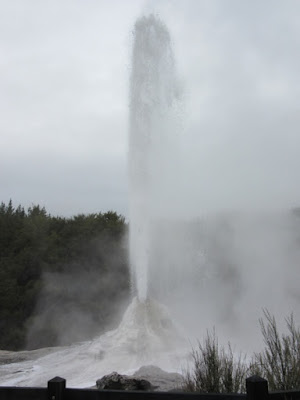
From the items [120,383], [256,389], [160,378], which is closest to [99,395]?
[256,389]

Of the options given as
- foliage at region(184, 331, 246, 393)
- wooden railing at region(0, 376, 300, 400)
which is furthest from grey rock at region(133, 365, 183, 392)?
wooden railing at region(0, 376, 300, 400)

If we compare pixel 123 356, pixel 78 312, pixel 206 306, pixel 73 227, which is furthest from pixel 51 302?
pixel 123 356

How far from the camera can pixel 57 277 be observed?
23188 millimetres

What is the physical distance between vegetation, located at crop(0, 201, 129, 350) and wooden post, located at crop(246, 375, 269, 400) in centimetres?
1679

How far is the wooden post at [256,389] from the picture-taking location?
2898 mm

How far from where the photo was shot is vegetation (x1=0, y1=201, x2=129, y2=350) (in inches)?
801

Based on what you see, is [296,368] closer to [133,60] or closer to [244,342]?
[244,342]

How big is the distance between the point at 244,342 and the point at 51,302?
12027 millimetres

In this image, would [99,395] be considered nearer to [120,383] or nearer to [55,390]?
[55,390]

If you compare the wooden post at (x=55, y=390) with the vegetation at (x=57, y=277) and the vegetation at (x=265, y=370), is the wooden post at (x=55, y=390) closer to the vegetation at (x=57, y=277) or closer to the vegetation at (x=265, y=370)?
the vegetation at (x=265, y=370)

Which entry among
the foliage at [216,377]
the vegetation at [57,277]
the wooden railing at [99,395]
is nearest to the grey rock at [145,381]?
the foliage at [216,377]

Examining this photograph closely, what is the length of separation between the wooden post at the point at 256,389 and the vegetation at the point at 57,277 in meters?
16.8

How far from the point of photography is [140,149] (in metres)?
13.7

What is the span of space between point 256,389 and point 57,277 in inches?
835
